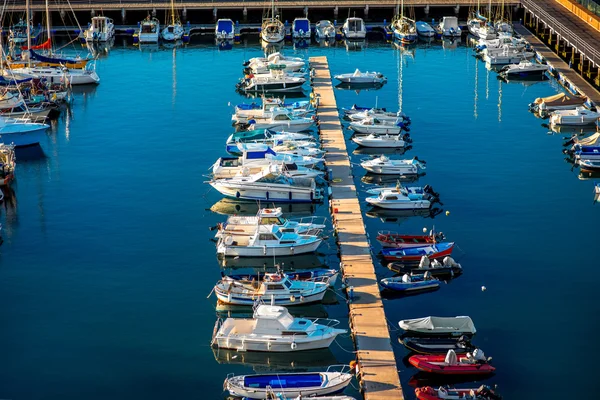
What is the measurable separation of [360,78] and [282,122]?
59.4 feet

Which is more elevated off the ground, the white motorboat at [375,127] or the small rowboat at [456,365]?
the white motorboat at [375,127]

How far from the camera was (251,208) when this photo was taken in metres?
74.4

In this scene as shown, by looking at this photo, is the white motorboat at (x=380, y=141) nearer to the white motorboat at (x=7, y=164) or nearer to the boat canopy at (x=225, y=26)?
the white motorboat at (x=7, y=164)

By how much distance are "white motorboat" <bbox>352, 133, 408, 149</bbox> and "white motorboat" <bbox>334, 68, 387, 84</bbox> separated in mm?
18784

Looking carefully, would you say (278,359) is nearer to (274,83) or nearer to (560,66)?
(274,83)

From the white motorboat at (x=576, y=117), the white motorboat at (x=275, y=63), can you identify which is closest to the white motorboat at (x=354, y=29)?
the white motorboat at (x=275, y=63)

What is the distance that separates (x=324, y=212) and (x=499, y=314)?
18014 millimetres

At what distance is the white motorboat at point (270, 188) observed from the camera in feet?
245

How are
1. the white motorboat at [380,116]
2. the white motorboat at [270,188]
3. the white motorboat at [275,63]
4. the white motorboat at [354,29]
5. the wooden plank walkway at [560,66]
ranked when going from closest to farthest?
A: 1. the white motorboat at [270,188]
2. the white motorboat at [380,116]
3. the wooden plank walkway at [560,66]
4. the white motorboat at [275,63]
5. the white motorboat at [354,29]

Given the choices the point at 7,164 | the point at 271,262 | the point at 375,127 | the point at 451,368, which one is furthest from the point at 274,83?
the point at 451,368

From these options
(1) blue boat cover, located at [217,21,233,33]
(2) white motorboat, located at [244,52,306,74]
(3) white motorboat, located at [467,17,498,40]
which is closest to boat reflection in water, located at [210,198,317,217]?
(2) white motorboat, located at [244,52,306,74]

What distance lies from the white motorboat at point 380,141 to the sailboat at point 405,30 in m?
37.8

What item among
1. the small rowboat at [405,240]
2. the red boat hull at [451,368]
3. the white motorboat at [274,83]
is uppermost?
the white motorboat at [274,83]

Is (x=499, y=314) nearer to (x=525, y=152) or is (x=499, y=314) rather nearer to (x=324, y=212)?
(x=324, y=212)
